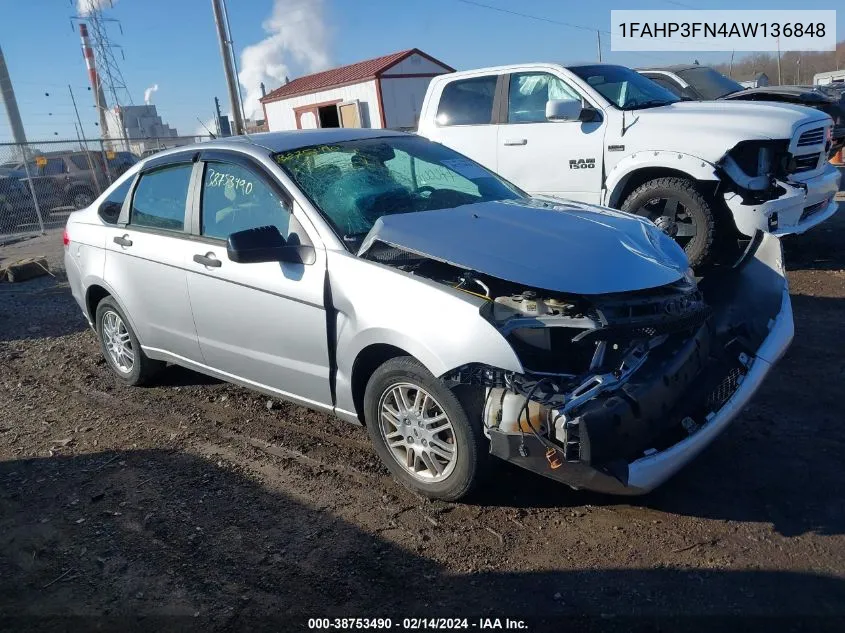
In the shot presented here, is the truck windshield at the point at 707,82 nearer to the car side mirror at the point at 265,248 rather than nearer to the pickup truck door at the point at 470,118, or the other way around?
the pickup truck door at the point at 470,118

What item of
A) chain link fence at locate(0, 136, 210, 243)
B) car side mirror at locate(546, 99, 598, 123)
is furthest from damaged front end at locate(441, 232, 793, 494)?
chain link fence at locate(0, 136, 210, 243)

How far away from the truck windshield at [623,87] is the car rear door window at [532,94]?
23 cm

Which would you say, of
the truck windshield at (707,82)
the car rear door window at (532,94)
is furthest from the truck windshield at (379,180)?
the truck windshield at (707,82)

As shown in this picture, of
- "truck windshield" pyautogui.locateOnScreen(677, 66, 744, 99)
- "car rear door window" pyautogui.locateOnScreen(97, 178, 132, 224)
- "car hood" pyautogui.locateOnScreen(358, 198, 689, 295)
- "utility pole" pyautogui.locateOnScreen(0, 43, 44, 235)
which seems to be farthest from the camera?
"utility pole" pyautogui.locateOnScreen(0, 43, 44, 235)

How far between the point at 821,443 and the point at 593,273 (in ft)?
5.44

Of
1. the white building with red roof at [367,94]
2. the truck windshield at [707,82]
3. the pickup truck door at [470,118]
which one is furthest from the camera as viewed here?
the white building with red roof at [367,94]

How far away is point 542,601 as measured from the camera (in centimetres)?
267

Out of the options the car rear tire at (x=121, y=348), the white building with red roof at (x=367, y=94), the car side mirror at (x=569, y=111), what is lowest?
the car rear tire at (x=121, y=348)

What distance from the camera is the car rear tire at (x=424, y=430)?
3086mm

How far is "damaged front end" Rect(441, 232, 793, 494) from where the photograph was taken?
277 centimetres

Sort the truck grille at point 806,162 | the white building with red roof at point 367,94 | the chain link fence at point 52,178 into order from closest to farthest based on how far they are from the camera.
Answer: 1. the truck grille at point 806,162
2. the chain link fence at point 52,178
3. the white building with red roof at point 367,94

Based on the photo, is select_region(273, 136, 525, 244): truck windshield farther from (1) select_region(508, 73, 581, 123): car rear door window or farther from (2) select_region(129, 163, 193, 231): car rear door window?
(1) select_region(508, 73, 581, 123): car rear door window

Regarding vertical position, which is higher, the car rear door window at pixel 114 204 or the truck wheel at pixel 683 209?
the car rear door window at pixel 114 204

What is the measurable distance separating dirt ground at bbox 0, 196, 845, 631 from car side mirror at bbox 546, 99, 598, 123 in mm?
3230
